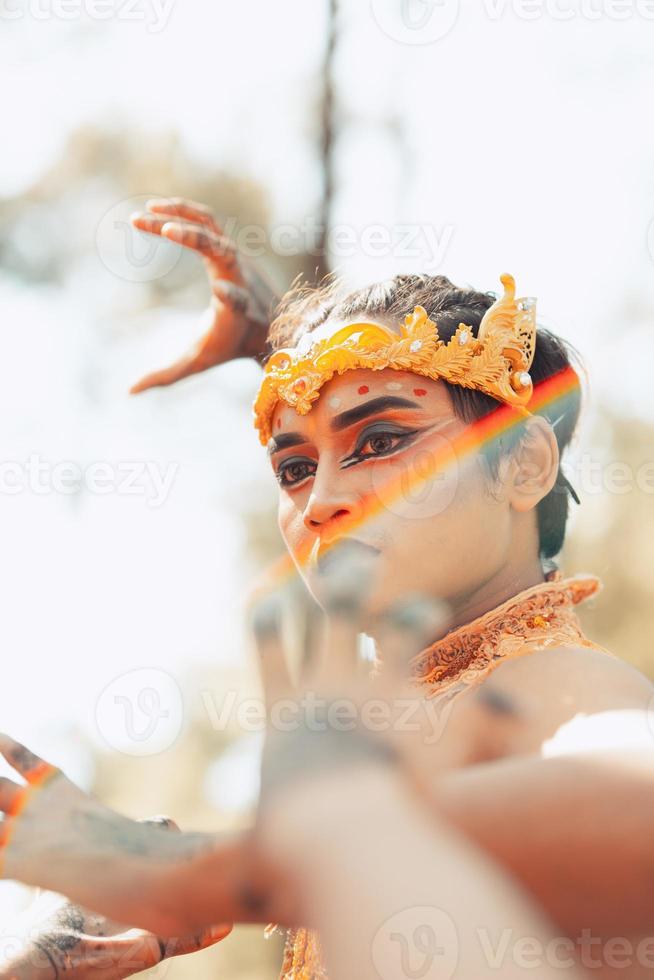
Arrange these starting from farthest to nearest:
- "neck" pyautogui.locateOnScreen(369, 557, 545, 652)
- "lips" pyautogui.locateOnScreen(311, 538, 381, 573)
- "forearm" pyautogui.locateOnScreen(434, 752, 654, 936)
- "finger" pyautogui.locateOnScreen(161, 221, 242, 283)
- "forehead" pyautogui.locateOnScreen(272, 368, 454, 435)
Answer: "finger" pyautogui.locateOnScreen(161, 221, 242, 283), "forehead" pyautogui.locateOnScreen(272, 368, 454, 435), "neck" pyautogui.locateOnScreen(369, 557, 545, 652), "lips" pyautogui.locateOnScreen(311, 538, 381, 573), "forearm" pyautogui.locateOnScreen(434, 752, 654, 936)

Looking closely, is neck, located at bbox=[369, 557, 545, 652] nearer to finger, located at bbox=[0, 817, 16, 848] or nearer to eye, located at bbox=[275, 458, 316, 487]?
eye, located at bbox=[275, 458, 316, 487]

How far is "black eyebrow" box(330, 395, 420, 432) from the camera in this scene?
2.37 meters

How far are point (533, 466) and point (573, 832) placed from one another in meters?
1.20

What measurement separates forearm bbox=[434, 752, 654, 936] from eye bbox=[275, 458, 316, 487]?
112cm

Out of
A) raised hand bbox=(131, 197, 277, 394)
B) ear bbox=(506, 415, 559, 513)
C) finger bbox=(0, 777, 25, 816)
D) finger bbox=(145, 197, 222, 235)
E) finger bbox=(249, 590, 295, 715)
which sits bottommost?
finger bbox=(0, 777, 25, 816)

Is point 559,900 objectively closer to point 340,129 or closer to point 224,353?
point 224,353

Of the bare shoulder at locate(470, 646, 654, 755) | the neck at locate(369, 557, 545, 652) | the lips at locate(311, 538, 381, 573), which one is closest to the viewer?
the bare shoulder at locate(470, 646, 654, 755)

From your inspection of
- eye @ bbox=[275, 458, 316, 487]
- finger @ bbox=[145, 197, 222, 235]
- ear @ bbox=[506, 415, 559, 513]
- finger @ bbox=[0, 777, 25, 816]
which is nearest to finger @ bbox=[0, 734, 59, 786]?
finger @ bbox=[0, 777, 25, 816]

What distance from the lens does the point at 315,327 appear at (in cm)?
271

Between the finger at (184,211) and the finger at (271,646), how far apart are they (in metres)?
1.99

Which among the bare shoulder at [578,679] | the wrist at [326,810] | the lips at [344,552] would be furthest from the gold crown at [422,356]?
the wrist at [326,810]

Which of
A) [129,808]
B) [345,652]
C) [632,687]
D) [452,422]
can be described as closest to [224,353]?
[452,422]

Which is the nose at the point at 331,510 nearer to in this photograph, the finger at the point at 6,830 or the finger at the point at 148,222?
the finger at the point at 6,830

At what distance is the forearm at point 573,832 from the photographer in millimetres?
1355
